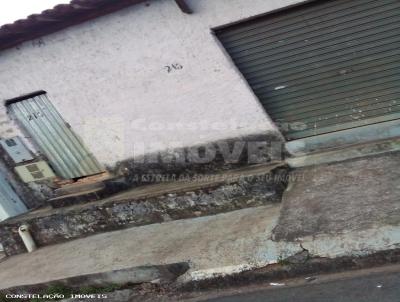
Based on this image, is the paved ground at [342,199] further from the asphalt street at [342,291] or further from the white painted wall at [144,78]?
the white painted wall at [144,78]

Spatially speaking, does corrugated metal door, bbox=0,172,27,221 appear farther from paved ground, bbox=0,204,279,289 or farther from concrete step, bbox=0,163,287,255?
paved ground, bbox=0,204,279,289

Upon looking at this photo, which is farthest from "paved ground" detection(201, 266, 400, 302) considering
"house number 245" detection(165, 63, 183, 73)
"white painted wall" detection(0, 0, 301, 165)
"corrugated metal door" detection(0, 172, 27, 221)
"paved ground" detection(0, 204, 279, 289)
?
"corrugated metal door" detection(0, 172, 27, 221)

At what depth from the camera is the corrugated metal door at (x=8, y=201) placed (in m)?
7.96

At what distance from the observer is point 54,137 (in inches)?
297

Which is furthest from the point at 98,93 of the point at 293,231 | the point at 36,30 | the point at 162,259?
the point at 293,231

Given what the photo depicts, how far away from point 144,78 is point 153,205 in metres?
1.81

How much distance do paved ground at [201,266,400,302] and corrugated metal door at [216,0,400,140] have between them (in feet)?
8.74

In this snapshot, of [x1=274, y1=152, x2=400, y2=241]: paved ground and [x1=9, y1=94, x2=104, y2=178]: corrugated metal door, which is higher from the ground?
[x1=9, y1=94, x2=104, y2=178]: corrugated metal door

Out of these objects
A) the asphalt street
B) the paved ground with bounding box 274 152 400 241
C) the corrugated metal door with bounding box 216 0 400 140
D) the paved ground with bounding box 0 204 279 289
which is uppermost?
the corrugated metal door with bounding box 216 0 400 140

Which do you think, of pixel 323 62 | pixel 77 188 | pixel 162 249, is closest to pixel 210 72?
pixel 323 62

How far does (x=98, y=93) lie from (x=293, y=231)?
364 cm

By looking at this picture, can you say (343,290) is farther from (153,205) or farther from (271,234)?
(153,205)

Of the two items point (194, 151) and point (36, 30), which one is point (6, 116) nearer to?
point (36, 30)

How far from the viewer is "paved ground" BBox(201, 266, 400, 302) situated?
12.5 ft
